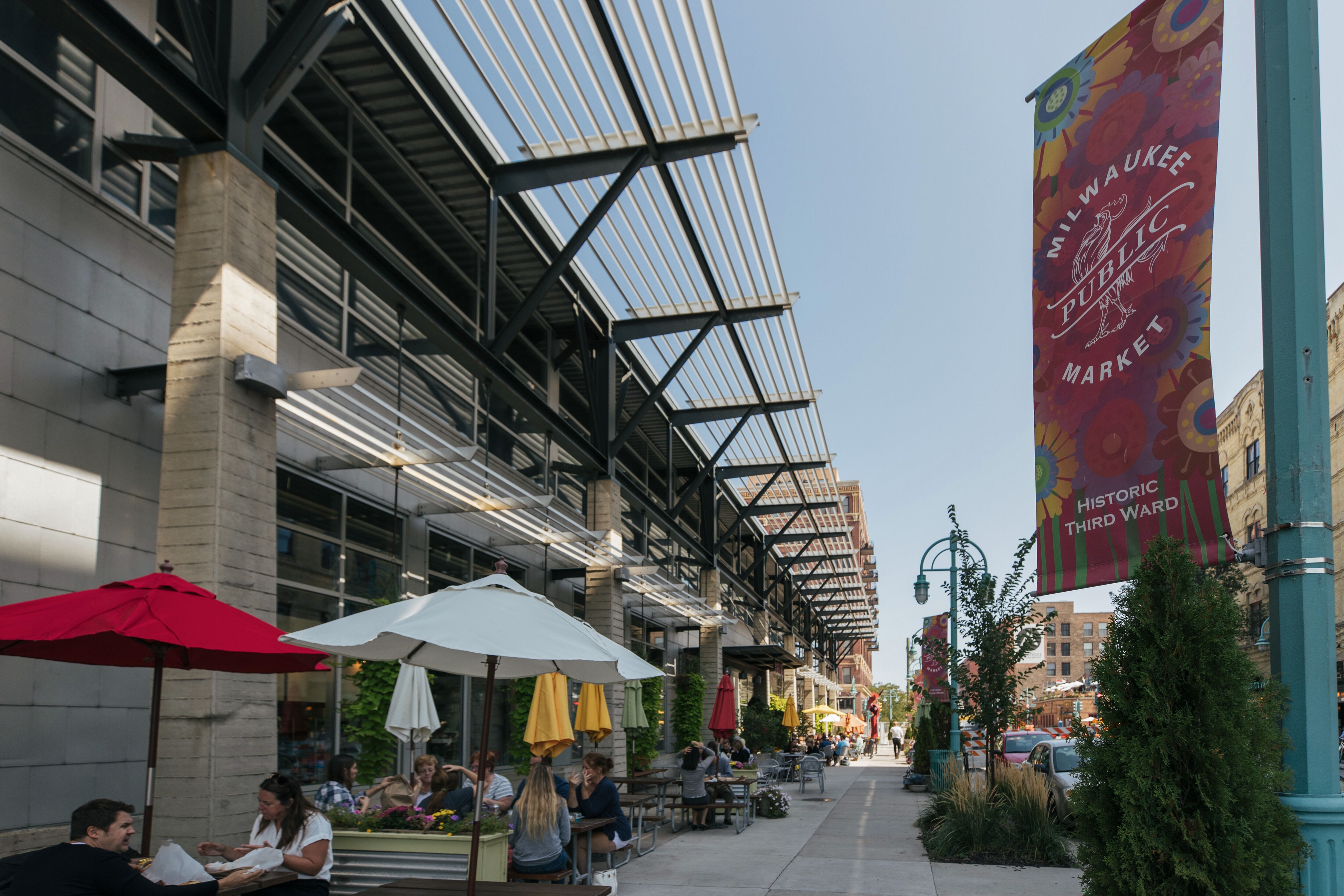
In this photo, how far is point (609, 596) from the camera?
2095cm

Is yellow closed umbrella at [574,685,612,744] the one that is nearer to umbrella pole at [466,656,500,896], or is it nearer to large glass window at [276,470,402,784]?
large glass window at [276,470,402,784]

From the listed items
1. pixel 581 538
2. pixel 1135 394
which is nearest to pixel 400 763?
pixel 581 538

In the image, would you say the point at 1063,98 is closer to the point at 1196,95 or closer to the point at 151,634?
the point at 1196,95

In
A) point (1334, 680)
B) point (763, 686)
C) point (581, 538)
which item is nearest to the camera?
point (1334, 680)

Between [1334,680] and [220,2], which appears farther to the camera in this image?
[220,2]

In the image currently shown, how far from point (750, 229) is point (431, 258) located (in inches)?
205

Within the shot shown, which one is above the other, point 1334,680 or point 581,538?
point 581,538

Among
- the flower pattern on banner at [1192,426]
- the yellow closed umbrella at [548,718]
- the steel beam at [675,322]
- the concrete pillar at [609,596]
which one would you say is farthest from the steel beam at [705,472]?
the flower pattern on banner at [1192,426]

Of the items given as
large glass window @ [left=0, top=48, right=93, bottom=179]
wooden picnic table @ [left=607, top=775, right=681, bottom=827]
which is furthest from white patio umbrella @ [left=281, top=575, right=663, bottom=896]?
wooden picnic table @ [left=607, top=775, right=681, bottom=827]

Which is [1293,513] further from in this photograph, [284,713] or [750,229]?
[750,229]

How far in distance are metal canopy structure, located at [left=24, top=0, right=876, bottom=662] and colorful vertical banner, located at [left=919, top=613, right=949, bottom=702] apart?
613 centimetres

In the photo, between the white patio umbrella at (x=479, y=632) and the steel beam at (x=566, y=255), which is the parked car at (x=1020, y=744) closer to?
the steel beam at (x=566, y=255)

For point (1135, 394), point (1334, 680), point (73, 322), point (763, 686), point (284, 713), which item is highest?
point (73, 322)

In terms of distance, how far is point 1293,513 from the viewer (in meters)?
4.88
